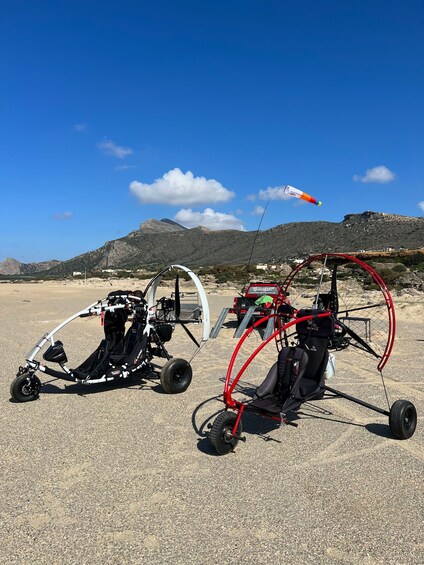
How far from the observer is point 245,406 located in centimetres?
624

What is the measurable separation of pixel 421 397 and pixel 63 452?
20.6 ft

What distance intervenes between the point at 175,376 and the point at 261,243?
98.6 m

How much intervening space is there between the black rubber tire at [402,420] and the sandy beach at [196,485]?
0.47 ft

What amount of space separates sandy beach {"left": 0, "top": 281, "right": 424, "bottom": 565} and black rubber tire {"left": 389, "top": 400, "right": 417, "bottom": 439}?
0.14 metres

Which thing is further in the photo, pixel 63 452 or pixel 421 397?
pixel 421 397

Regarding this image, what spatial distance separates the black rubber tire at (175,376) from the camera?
8672 millimetres

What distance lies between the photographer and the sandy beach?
3990mm

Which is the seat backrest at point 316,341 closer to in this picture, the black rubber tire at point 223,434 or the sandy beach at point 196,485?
the sandy beach at point 196,485

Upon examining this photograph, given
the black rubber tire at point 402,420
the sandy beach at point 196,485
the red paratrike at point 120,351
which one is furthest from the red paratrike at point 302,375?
the red paratrike at point 120,351

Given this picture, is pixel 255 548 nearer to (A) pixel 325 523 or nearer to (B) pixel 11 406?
(A) pixel 325 523

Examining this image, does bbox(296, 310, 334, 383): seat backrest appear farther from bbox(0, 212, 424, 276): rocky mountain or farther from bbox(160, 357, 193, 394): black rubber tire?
bbox(0, 212, 424, 276): rocky mountain

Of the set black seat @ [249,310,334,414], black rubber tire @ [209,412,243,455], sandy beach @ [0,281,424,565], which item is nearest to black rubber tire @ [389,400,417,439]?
sandy beach @ [0,281,424,565]

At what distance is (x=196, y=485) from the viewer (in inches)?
202

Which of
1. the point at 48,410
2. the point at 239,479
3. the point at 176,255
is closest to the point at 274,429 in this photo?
the point at 239,479
